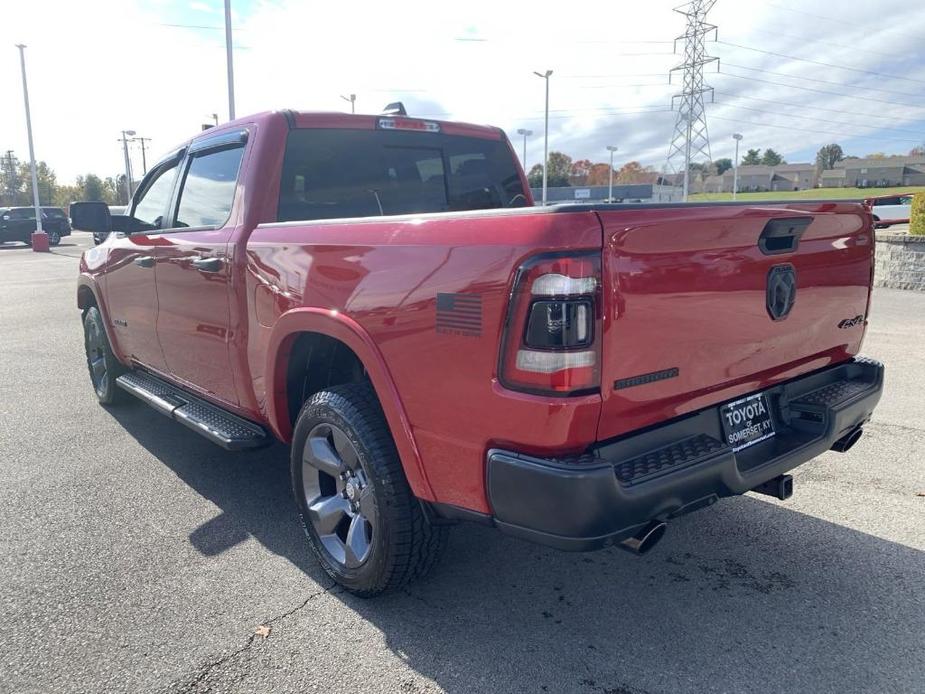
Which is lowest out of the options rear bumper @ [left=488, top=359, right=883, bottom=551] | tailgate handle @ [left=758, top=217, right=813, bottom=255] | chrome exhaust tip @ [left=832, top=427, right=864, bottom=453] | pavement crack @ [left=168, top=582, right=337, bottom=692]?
pavement crack @ [left=168, top=582, right=337, bottom=692]

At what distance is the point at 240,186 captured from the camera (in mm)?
3691

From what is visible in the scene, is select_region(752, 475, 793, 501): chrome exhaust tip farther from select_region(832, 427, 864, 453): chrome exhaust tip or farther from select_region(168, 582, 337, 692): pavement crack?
select_region(168, 582, 337, 692): pavement crack

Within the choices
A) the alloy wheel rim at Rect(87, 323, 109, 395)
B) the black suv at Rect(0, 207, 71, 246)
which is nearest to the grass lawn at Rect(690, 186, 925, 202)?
the alloy wheel rim at Rect(87, 323, 109, 395)

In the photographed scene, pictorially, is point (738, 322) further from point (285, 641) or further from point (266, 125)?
point (266, 125)

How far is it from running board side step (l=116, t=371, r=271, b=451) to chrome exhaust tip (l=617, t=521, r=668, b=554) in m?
1.97

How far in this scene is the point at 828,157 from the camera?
442 ft

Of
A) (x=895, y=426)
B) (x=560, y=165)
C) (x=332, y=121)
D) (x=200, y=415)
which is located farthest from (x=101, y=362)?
(x=560, y=165)

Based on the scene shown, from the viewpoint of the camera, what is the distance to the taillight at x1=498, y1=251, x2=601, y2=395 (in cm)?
211

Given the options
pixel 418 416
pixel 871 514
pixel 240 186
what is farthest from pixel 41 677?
pixel 871 514

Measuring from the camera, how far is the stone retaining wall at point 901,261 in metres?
12.1

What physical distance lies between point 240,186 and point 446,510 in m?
2.11

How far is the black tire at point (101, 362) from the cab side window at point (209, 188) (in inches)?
69.8

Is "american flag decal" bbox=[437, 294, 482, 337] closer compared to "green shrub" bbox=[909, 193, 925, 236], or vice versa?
"american flag decal" bbox=[437, 294, 482, 337]

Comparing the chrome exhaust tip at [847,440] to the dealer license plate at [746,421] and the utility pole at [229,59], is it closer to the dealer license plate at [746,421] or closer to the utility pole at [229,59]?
the dealer license plate at [746,421]
